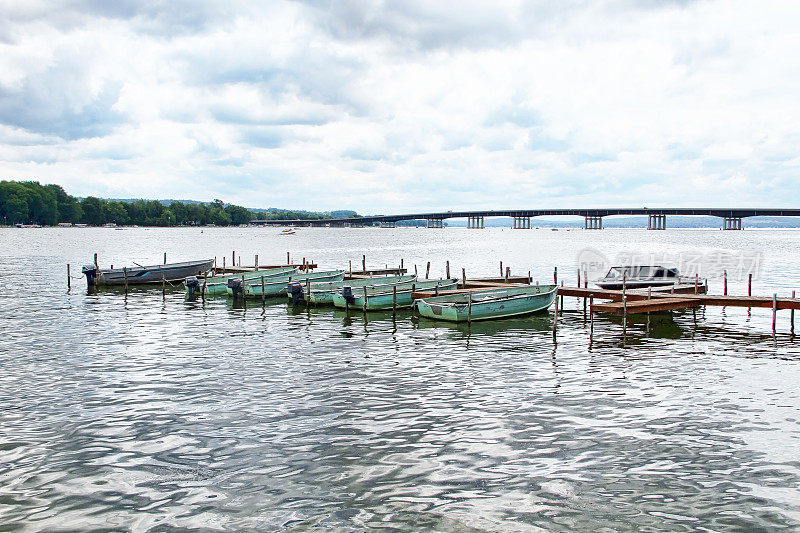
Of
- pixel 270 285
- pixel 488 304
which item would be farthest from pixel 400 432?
pixel 270 285

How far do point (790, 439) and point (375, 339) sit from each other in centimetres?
1757

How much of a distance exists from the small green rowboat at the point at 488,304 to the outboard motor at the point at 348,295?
449 cm

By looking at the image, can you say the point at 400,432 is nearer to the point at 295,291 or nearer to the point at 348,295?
the point at 348,295

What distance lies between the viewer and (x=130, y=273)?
55.4 metres

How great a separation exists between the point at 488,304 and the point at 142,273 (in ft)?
113

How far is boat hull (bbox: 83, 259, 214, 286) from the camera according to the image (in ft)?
175

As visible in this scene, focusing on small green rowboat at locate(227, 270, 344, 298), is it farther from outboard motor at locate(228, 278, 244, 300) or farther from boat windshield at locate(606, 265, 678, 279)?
boat windshield at locate(606, 265, 678, 279)

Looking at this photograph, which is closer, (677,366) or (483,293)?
(677,366)

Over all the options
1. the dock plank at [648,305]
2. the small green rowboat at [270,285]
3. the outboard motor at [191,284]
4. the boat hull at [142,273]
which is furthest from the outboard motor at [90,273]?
the dock plank at [648,305]

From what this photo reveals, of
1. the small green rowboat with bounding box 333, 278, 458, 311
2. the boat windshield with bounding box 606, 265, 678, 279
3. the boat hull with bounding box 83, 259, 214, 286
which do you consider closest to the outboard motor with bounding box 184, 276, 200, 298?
the boat hull with bounding box 83, 259, 214, 286

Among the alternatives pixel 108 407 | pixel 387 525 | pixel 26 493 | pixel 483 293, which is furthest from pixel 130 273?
pixel 387 525

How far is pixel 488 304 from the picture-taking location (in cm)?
3394

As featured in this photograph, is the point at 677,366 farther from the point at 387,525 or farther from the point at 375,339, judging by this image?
the point at 387,525

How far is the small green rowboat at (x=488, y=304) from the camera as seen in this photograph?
33.3m
